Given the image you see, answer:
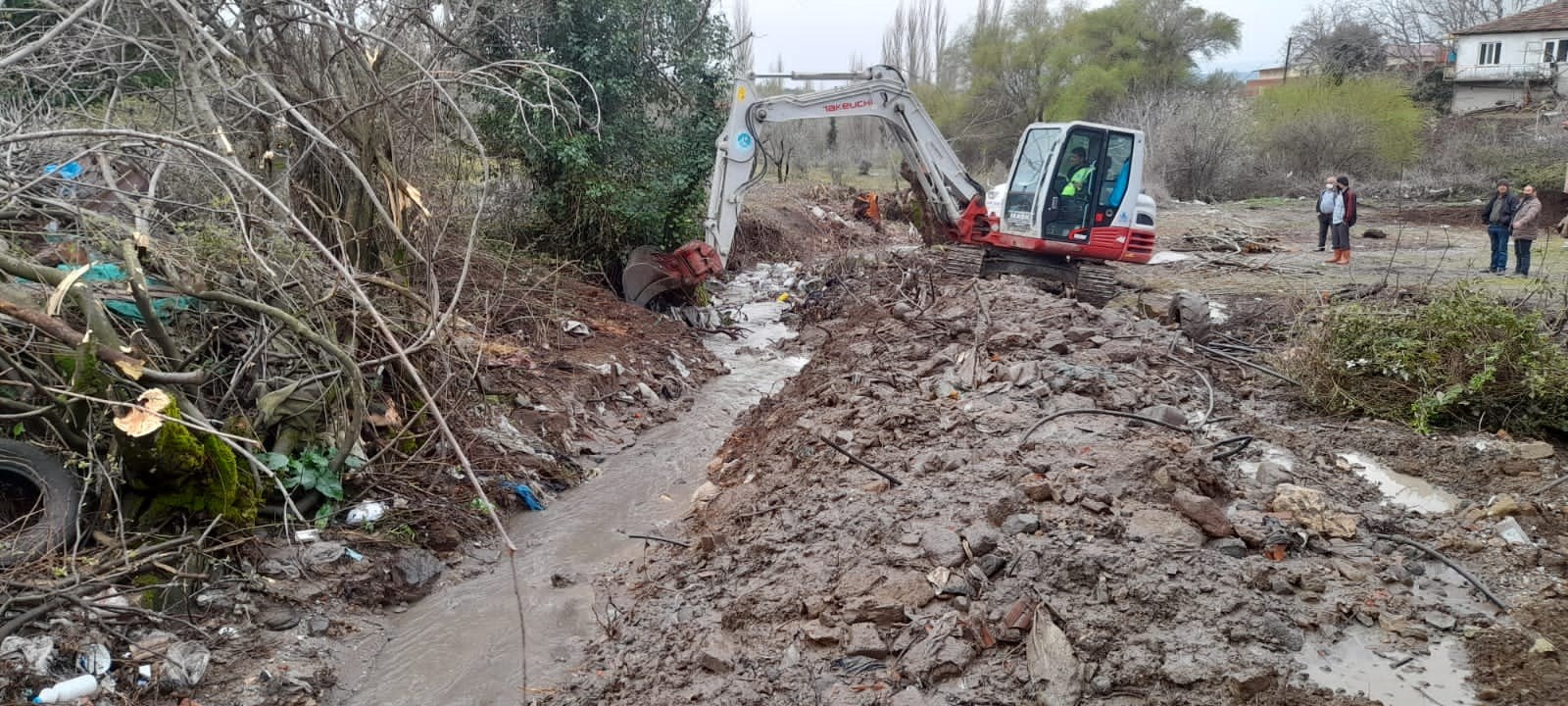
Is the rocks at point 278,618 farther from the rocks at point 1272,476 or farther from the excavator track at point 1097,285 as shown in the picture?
the excavator track at point 1097,285

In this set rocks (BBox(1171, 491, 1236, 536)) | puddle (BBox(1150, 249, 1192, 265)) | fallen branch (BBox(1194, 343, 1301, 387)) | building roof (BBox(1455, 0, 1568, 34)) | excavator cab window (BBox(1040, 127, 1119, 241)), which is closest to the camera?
rocks (BBox(1171, 491, 1236, 536))

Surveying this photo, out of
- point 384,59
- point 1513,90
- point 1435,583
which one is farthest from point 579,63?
point 1513,90

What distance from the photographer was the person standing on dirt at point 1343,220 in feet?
47.1

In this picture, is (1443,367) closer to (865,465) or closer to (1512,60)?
(865,465)

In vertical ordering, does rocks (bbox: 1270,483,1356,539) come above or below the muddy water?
above


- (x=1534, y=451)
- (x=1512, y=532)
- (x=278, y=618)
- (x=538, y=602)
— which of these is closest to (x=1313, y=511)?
(x=1512, y=532)

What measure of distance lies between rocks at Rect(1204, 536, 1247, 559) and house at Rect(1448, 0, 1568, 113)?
3802 cm

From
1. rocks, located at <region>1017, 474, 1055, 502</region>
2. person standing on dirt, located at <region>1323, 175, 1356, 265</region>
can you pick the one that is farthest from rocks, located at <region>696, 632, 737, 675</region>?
person standing on dirt, located at <region>1323, 175, 1356, 265</region>

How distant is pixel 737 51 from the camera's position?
14422 millimetres

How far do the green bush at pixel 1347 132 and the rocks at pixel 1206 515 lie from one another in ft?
90.1

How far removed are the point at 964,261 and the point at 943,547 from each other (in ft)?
27.7

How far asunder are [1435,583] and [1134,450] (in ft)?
5.10

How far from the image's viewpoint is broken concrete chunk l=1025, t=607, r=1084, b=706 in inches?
139

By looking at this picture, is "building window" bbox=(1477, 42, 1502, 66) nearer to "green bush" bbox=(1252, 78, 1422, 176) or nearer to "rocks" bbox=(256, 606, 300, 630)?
"green bush" bbox=(1252, 78, 1422, 176)
